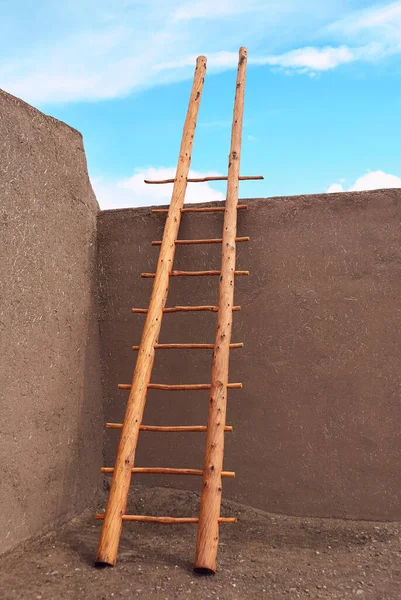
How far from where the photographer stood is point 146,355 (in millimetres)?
3234

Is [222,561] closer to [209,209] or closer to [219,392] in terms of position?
[219,392]

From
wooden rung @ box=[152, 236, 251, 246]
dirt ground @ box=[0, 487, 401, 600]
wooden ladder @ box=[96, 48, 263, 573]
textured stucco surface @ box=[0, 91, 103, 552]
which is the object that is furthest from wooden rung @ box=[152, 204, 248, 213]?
dirt ground @ box=[0, 487, 401, 600]

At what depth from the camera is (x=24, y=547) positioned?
9.88 feet

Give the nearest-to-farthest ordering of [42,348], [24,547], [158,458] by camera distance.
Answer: [24,547] < [42,348] < [158,458]

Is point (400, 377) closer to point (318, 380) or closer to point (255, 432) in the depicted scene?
point (318, 380)

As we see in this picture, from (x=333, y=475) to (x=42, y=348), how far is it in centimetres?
166

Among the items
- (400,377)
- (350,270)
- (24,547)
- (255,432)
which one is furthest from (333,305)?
(24,547)

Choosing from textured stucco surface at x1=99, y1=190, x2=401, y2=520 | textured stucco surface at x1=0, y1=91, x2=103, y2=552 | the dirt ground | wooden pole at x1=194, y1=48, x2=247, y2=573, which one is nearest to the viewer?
the dirt ground

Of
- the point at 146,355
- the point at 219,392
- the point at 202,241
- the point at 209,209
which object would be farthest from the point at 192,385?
the point at 209,209

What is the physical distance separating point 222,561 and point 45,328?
139 centimetres

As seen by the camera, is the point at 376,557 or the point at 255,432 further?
the point at 255,432

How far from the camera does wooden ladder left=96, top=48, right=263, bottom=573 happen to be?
2797 mm

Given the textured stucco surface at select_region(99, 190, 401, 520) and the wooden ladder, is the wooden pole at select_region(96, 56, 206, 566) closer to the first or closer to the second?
the wooden ladder

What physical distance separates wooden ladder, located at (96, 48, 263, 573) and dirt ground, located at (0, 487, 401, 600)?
0.42ft
